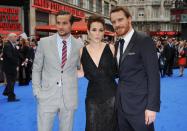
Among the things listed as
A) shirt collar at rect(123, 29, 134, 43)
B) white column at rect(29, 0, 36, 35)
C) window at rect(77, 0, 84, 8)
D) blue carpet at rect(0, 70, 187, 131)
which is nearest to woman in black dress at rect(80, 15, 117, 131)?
shirt collar at rect(123, 29, 134, 43)

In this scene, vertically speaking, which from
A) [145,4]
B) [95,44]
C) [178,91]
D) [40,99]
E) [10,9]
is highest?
[145,4]

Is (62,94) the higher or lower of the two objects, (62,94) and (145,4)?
the lower

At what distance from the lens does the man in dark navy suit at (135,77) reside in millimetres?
3291

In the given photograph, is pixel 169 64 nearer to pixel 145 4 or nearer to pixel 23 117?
pixel 23 117

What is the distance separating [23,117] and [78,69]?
365 cm

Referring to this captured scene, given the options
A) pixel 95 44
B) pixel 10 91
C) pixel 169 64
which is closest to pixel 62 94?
pixel 95 44

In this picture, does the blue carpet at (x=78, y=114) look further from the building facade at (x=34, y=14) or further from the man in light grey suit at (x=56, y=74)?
the building facade at (x=34, y=14)

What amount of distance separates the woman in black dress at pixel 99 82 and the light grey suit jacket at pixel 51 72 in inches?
8.1

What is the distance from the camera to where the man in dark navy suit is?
3.29 m

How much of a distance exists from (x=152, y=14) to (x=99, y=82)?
65120 millimetres

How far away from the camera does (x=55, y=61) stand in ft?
13.1

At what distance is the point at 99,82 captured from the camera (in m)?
3.90

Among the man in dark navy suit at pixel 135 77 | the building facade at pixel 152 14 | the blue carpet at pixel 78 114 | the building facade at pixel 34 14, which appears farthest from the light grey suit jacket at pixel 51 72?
the building facade at pixel 152 14

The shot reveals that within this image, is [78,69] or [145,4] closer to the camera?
[78,69]
